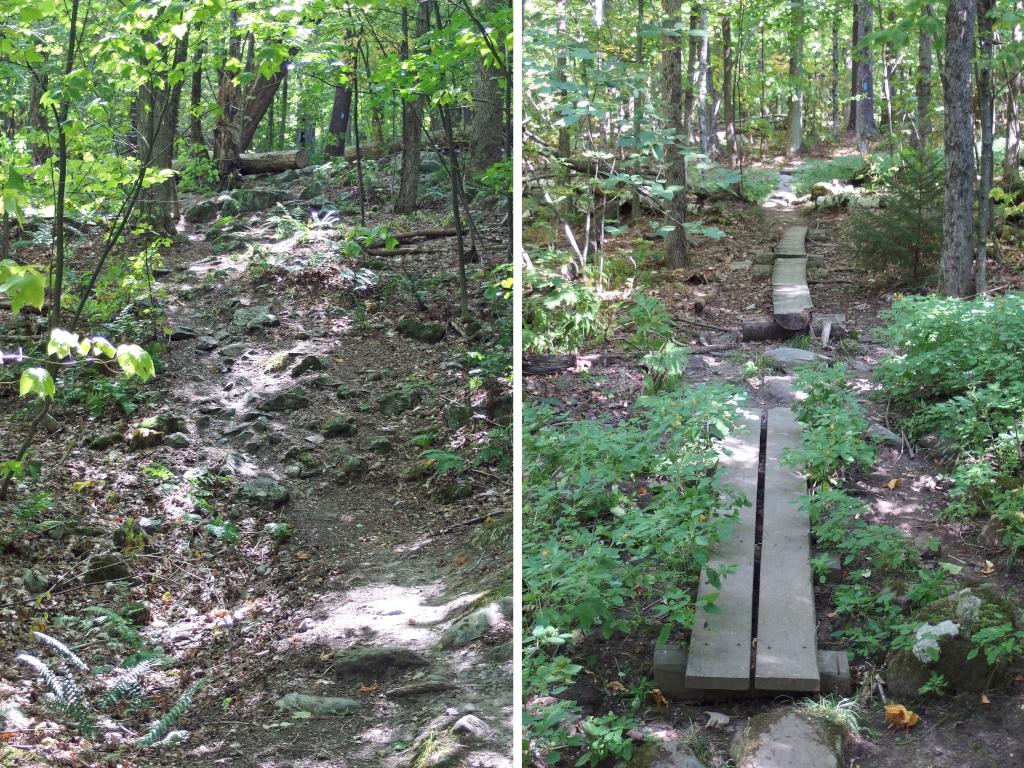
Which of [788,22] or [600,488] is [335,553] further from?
[788,22]

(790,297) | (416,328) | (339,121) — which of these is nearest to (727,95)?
(339,121)

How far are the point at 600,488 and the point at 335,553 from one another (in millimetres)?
905

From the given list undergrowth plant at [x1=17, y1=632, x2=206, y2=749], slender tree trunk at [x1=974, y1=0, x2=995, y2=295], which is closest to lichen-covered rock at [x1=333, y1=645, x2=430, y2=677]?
undergrowth plant at [x1=17, y1=632, x2=206, y2=749]

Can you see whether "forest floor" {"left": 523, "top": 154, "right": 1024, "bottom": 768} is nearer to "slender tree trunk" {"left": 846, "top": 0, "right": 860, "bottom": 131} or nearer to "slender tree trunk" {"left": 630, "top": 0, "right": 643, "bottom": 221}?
"slender tree trunk" {"left": 630, "top": 0, "right": 643, "bottom": 221}

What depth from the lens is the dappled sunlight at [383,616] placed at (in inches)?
40.5

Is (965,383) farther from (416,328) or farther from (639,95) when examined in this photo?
(416,328)

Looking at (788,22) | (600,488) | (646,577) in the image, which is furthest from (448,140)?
(788,22)

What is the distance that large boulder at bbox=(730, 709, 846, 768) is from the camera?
45.9 inches

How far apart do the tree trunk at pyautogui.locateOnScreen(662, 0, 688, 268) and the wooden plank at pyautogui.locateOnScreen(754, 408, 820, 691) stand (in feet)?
1.64

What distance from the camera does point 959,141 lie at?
3.25 metres

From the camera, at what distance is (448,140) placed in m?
2.43

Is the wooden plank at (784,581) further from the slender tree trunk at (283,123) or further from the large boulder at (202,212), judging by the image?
the slender tree trunk at (283,123)

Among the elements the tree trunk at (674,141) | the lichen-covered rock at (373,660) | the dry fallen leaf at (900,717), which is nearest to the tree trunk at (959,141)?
the tree trunk at (674,141)

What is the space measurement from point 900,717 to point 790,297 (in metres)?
1.31
